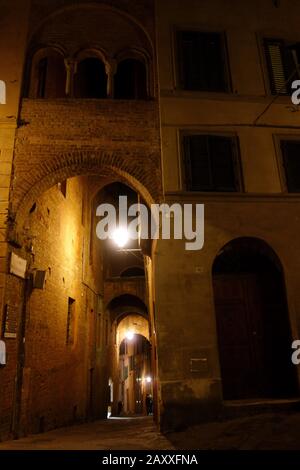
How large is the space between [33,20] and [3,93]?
2.55 m

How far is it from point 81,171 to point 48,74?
11.7 ft

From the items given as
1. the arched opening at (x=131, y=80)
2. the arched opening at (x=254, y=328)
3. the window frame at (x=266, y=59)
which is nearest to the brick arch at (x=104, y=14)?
the arched opening at (x=131, y=80)

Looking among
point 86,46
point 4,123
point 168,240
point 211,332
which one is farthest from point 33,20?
point 211,332

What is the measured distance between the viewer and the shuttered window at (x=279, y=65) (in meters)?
9.87

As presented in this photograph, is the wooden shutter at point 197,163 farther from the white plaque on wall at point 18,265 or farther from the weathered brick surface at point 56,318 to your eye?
the white plaque on wall at point 18,265

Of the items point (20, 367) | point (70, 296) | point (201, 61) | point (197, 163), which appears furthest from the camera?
point (70, 296)

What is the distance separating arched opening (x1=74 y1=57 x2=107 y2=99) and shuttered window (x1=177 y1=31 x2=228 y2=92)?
4327 mm

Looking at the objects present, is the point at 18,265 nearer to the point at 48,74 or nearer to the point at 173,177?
the point at 173,177

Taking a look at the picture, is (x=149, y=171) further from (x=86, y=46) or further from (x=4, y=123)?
(x=86, y=46)

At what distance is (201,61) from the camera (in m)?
10.0

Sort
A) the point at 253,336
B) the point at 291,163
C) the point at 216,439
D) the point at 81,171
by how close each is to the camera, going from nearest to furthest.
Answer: the point at 216,439
the point at 253,336
the point at 291,163
the point at 81,171

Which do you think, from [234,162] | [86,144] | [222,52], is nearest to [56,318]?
[86,144]

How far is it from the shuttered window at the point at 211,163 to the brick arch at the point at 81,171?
0.99m
